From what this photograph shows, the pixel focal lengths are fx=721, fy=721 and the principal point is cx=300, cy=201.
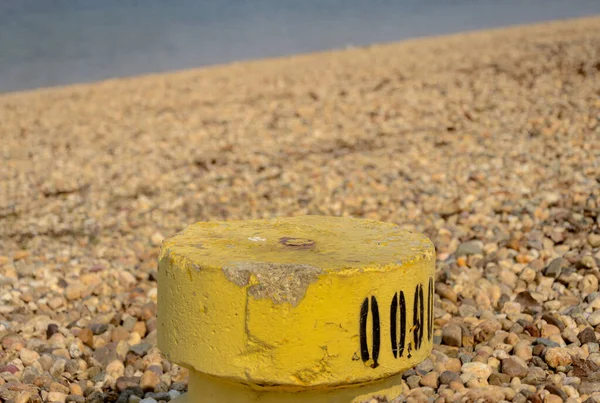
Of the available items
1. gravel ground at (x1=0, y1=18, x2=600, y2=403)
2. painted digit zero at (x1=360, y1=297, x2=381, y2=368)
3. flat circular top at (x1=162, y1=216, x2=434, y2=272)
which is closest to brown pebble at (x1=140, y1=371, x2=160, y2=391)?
gravel ground at (x1=0, y1=18, x2=600, y2=403)

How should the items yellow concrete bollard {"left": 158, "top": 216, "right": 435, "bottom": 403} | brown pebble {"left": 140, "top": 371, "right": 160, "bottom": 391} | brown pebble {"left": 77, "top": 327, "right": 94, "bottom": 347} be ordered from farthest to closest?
brown pebble {"left": 77, "top": 327, "right": 94, "bottom": 347} < brown pebble {"left": 140, "top": 371, "right": 160, "bottom": 391} < yellow concrete bollard {"left": 158, "top": 216, "right": 435, "bottom": 403}

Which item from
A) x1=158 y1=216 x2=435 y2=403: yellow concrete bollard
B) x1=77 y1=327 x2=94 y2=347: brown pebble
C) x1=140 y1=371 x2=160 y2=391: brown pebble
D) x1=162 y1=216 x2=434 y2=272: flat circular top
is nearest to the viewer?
x1=158 y1=216 x2=435 y2=403: yellow concrete bollard

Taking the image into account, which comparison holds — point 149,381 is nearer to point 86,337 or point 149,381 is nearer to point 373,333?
point 86,337

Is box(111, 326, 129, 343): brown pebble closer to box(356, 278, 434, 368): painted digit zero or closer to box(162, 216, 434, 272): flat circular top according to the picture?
box(162, 216, 434, 272): flat circular top

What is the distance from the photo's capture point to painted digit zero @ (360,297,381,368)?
2525 millimetres

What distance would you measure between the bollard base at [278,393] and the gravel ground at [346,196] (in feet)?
0.97

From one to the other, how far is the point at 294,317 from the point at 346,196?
172 inches

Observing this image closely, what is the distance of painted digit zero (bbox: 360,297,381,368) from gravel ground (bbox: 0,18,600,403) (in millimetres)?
491

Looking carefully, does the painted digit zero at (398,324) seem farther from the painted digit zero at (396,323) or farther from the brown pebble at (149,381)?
the brown pebble at (149,381)

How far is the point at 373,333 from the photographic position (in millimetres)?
2568

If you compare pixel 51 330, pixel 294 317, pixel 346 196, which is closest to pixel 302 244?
pixel 294 317

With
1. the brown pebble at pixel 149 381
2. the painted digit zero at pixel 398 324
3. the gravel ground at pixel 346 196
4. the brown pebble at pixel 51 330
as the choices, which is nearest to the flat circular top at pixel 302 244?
the painted digit zero at pixel 398 324

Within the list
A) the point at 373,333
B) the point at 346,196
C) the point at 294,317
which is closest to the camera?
the point at 294,317

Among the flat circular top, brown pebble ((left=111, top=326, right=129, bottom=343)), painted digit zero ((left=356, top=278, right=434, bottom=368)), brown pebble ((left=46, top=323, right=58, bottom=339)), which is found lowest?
brown pebble ((left=111, top=326, right=129, bottom=343))
